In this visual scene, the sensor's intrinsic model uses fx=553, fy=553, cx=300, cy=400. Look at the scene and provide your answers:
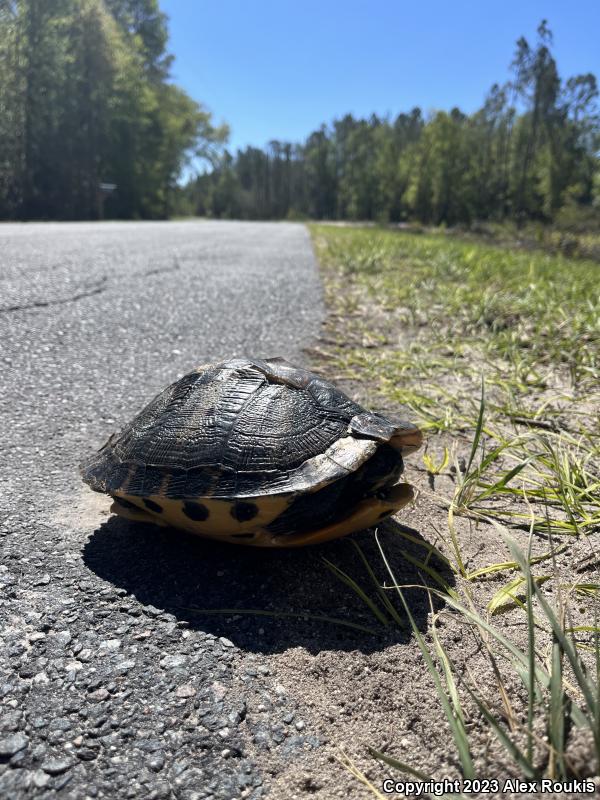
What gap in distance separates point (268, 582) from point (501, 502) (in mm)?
894

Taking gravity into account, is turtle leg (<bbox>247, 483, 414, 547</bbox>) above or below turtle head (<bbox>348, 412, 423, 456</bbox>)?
below

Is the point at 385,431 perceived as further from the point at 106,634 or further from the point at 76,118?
the point at 76,118

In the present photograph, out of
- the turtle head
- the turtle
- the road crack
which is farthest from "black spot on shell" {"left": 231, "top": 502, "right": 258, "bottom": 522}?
the road crack

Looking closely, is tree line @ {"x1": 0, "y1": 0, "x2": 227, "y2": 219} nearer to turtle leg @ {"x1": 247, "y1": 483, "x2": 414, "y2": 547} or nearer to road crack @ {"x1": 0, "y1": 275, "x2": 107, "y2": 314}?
road crack @ {"x1": 0, "y1": 275, "x2": 107, "y2": 314}

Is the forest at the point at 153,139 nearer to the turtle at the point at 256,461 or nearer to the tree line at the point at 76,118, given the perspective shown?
the tree line at the point at 76,118

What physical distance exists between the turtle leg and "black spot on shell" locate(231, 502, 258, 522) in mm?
59

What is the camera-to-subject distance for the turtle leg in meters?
1.49

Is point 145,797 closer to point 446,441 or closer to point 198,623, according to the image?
point 198,623

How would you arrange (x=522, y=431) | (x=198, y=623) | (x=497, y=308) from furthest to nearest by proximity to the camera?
(x=497, y=308) → (x=522, y=431) → (x=198, y=623)

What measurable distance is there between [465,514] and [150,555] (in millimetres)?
1017

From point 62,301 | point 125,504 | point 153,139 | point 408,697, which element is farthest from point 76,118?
point 408,697

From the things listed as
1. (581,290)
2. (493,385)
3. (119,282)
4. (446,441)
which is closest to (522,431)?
(446,441)

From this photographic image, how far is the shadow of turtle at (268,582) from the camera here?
1.32m

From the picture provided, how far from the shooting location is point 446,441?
2414mm
